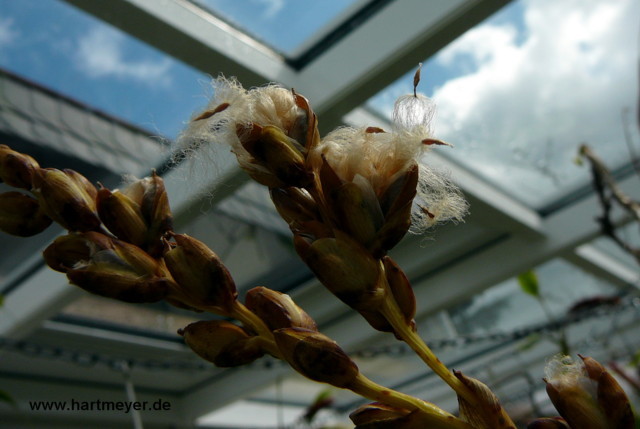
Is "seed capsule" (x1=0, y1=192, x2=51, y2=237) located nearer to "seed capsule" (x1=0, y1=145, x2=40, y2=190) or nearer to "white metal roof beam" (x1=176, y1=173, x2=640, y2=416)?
"seed capsule" (x1=0, y1=145, x2=40, y2=190)

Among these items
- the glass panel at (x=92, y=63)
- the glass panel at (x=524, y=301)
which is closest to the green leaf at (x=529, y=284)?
the glass panel at (x=524, y=301)

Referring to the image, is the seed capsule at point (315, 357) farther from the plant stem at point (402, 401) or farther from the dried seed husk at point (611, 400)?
the dried seed husk at point (611, 400)

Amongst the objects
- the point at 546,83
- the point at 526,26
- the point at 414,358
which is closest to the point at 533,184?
the point at 546,83

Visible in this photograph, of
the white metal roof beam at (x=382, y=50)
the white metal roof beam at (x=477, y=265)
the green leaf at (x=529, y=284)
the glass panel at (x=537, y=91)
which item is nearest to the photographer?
the white metal roof beam at (x=382, y=50)

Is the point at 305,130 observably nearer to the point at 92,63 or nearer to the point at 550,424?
the point at 550,424

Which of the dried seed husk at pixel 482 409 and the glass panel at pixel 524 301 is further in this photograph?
the glass panel at pixel 524 301

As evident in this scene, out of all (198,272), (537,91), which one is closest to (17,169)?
(198,272)
